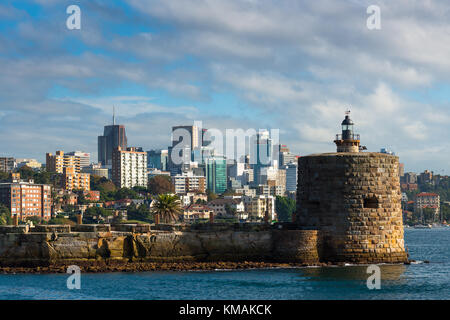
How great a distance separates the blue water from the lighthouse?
27.0 feet

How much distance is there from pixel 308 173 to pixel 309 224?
3244 millimetres

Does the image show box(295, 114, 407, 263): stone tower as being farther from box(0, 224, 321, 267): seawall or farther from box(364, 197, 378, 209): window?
box(0, 224, 321, 267): seawall

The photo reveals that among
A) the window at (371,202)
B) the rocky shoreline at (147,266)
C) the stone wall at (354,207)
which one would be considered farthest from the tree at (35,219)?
the window at (371,202)

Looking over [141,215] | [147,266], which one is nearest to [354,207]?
[147,266]

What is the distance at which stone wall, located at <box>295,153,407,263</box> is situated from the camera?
46375 mm

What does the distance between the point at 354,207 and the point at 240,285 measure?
405 inches

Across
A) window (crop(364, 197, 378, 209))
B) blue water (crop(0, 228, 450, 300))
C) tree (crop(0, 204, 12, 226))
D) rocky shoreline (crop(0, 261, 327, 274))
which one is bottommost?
blue water (crop(0, 228, 450, 300))

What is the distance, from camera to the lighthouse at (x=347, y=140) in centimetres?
4978

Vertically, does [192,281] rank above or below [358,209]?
below

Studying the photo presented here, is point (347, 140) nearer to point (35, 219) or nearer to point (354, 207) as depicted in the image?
point (354, 207)

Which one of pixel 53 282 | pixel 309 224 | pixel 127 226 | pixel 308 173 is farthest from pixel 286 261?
pixel 53 282

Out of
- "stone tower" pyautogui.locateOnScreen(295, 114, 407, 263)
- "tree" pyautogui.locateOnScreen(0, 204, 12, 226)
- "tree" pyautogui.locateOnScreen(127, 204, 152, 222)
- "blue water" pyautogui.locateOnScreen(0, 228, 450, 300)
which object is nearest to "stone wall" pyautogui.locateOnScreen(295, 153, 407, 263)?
"stone tower" pyautogui.locateOnScreen(295, 114, 407, 263)
